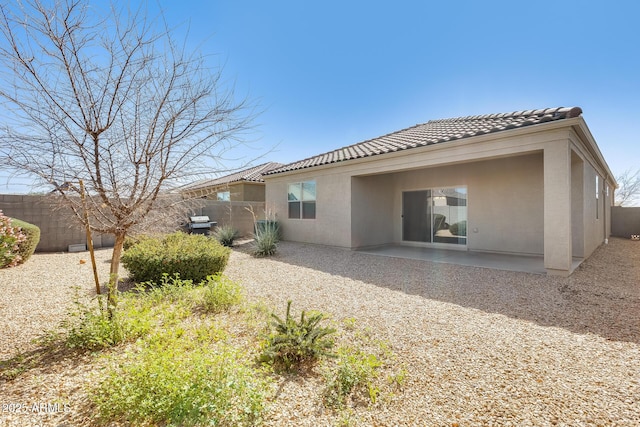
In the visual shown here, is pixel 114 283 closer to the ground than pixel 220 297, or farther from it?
farther from it

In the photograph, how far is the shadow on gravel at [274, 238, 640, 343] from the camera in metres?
4.12

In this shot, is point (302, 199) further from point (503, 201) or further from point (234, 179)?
point (503, 201)

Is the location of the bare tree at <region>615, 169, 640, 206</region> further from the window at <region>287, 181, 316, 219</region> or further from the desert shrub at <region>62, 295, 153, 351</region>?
the desert shrub at <region>62, 295, 153, 351</region>

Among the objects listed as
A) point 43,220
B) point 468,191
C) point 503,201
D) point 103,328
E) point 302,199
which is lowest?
point 103,328

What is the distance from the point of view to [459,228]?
10.2m

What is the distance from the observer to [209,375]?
7.50 ft

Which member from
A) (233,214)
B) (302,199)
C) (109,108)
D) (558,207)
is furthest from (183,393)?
(233,214)

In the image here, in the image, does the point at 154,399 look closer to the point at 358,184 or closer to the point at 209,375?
the point at 209,375

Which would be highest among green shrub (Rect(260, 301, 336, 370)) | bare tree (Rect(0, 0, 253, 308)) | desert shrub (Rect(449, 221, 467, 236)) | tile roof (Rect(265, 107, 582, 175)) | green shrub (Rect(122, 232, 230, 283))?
tile roof (Rect(265, 107, 582, 175))

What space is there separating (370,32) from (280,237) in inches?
343

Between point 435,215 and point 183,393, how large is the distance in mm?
10217

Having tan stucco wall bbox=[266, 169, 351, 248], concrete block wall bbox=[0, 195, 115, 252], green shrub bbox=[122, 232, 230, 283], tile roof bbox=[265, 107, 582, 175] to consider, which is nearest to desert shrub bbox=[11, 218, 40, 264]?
concrete block wall bbox=[0, 195, 115, 252]

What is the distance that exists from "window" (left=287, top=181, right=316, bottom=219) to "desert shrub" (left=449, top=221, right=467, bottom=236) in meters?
5.31

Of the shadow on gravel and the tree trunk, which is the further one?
the shadow on gravel
